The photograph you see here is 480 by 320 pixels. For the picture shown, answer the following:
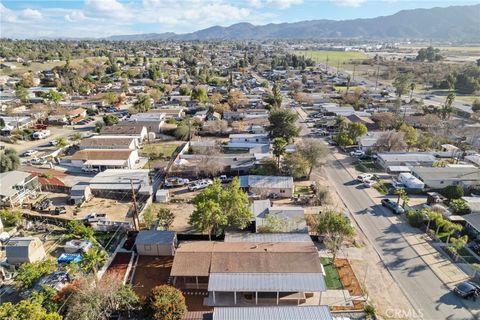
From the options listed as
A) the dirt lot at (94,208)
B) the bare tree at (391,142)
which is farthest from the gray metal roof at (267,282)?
the bare tree at (391,142)

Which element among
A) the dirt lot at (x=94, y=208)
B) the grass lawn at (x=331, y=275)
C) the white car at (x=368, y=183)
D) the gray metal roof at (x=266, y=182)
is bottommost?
the white car at (x=368, y=183)

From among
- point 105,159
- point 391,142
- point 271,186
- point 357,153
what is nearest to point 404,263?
point 271,186

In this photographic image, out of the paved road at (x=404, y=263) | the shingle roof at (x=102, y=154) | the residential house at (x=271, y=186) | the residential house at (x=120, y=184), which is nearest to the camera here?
the paved road at (x=404, y=263)

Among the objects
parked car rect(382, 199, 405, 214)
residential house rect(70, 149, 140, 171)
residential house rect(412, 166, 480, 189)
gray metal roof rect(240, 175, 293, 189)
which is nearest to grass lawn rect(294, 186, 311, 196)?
gray metal roof rect(240, 175, 293, 189)

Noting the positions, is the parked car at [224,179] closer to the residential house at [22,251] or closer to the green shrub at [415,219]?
the green shrub at [415,219]

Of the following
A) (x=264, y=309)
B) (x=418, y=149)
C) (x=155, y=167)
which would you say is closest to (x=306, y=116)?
(x=418, y=149)

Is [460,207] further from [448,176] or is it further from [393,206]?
[448,176]
